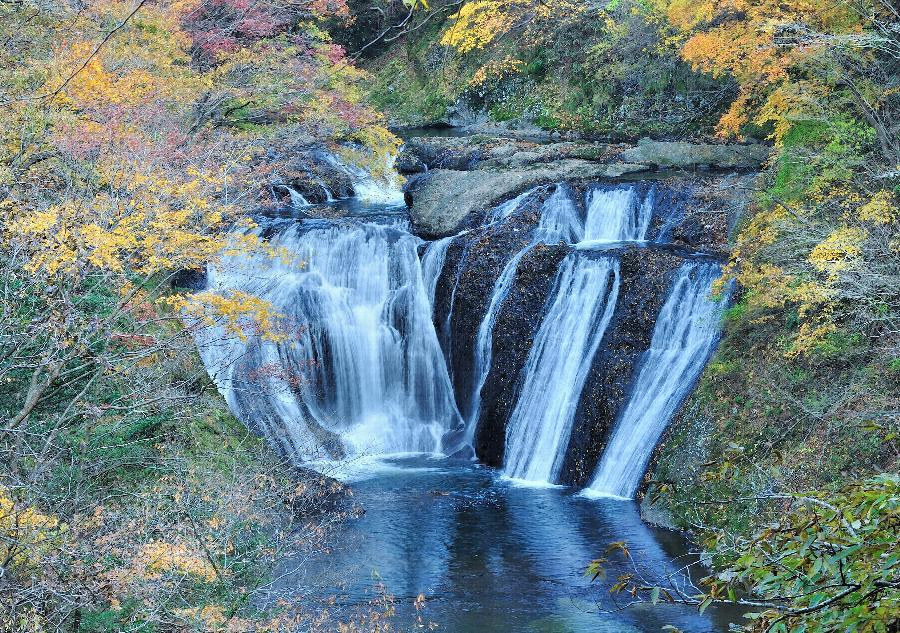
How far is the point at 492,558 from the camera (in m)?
10.4

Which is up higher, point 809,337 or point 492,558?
point 809,337

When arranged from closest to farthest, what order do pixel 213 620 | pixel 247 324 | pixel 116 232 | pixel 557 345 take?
pixel 213 620 < pixel 116 232 < pixel 247 324 < pixel 557 345

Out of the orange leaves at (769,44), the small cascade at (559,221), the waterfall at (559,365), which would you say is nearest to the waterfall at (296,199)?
the small cascade at (559,221)

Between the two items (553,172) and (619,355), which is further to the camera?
(553,172)

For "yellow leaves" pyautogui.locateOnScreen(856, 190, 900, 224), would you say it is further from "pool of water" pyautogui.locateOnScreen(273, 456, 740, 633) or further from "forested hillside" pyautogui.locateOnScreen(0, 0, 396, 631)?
"forested hillside" pyautogui.locateOnScreen(0, 0, 396, 631)

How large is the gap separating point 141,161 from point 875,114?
10.3m

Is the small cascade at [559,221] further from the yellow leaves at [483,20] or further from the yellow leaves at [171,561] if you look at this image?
the yellow leaves at [171,561]

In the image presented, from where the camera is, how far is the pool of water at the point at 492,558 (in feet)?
28.8

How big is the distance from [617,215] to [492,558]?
26.6ft

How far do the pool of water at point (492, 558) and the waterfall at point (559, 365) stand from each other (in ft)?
2.49

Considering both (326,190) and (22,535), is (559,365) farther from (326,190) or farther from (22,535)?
(326,190)

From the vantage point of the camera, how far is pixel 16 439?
8.05 m

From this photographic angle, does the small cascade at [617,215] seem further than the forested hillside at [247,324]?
Yes

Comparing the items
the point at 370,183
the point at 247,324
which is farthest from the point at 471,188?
the point at 247,324
